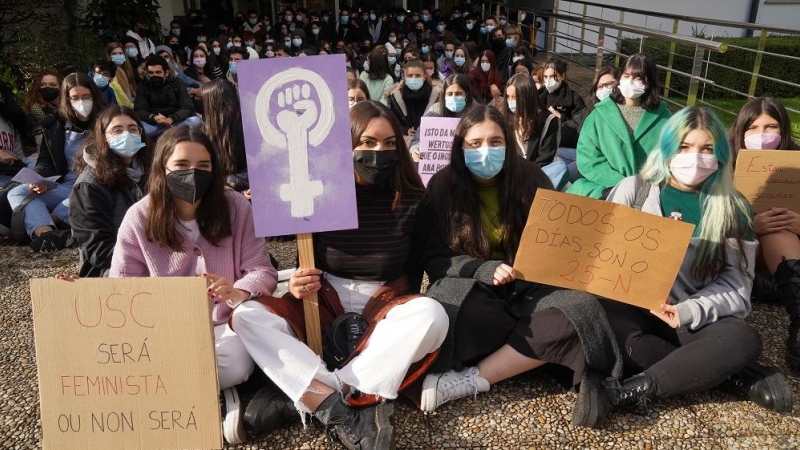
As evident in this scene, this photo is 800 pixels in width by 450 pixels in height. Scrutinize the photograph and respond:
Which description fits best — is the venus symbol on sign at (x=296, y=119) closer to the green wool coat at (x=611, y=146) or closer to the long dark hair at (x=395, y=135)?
the long dark hair at (x=395, y=135)

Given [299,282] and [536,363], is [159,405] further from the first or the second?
[536,363]

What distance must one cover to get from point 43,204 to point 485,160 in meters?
4.01

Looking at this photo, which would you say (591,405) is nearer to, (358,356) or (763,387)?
(763,387)

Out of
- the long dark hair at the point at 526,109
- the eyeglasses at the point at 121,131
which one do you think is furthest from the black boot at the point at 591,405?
the long dark hair at the point at 526,109

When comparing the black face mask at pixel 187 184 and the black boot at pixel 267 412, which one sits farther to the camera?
the black face mask at pixel 187 184

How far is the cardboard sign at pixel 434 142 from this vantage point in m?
4.84

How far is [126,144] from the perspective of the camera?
3521 millimetres

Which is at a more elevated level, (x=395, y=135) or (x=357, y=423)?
(x=395, y=135)

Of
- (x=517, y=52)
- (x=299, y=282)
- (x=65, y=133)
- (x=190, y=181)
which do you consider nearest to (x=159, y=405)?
(x=299, y=282)

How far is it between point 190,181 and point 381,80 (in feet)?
18.5

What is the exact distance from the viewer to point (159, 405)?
7.25ft

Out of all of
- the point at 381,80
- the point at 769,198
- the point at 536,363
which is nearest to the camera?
the point at 536,363

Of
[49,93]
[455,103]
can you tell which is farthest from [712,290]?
[49,93]

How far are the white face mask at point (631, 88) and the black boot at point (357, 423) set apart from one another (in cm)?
320
